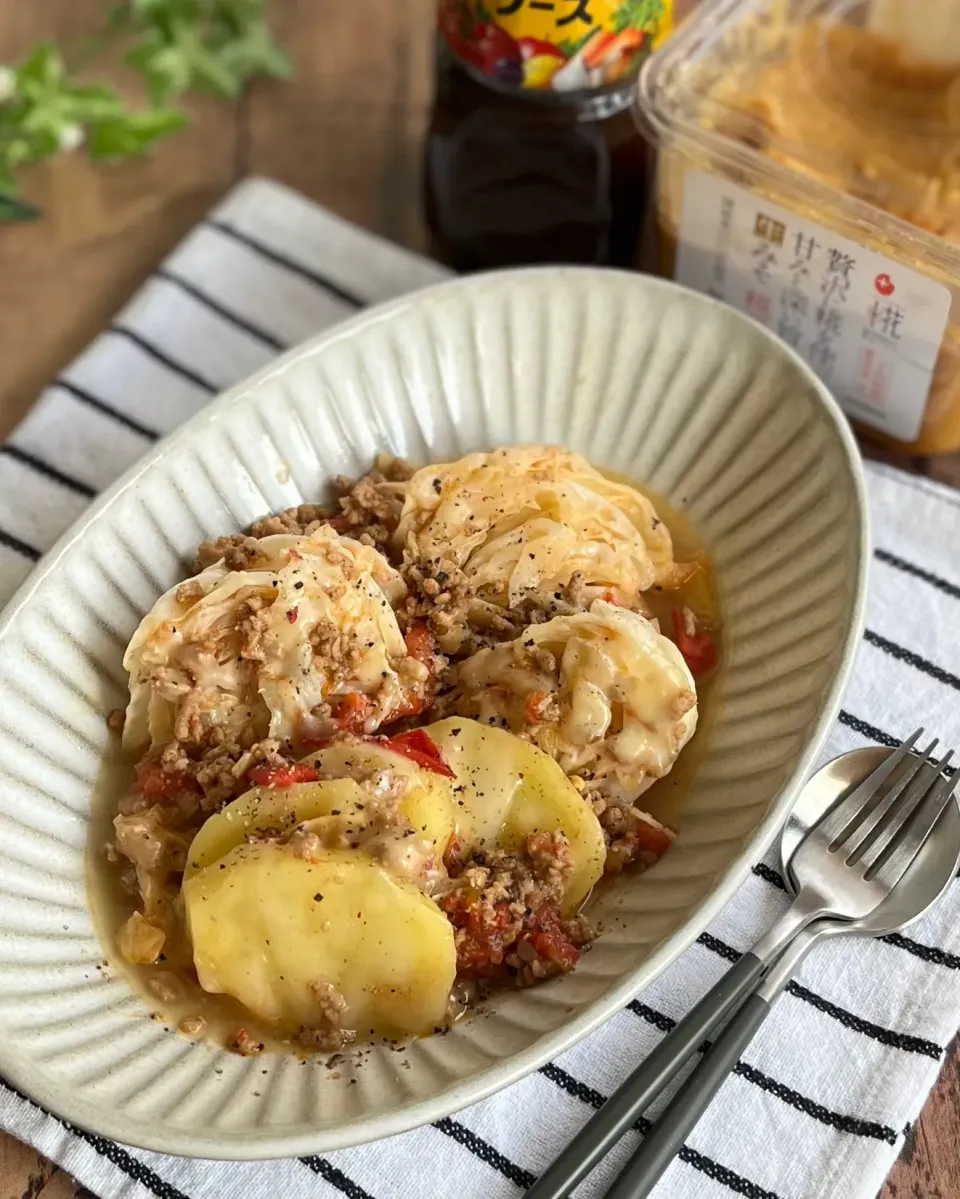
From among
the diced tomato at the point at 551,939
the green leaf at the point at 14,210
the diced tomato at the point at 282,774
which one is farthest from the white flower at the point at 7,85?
the diced tomato at the point at 551,939

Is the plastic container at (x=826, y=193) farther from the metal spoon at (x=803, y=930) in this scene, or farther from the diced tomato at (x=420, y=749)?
the diced tomato at (x=420, y=749)

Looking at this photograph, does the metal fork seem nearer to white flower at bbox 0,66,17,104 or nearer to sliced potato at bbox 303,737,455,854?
sliced potato at bbox 303,737,455,854

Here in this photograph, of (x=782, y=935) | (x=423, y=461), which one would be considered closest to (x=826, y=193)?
(x=423, y=461)

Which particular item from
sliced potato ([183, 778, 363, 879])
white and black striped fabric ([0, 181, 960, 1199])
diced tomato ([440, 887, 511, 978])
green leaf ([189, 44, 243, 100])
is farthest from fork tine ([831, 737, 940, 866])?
green leaf ([189, 44, 243, 100])

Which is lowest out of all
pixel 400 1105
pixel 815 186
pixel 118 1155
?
pixel 118 1155

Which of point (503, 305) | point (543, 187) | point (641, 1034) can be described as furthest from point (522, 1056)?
point (543, 187)

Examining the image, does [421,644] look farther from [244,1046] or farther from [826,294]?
[826,294]

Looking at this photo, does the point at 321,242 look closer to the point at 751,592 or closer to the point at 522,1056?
the point at 751,592
